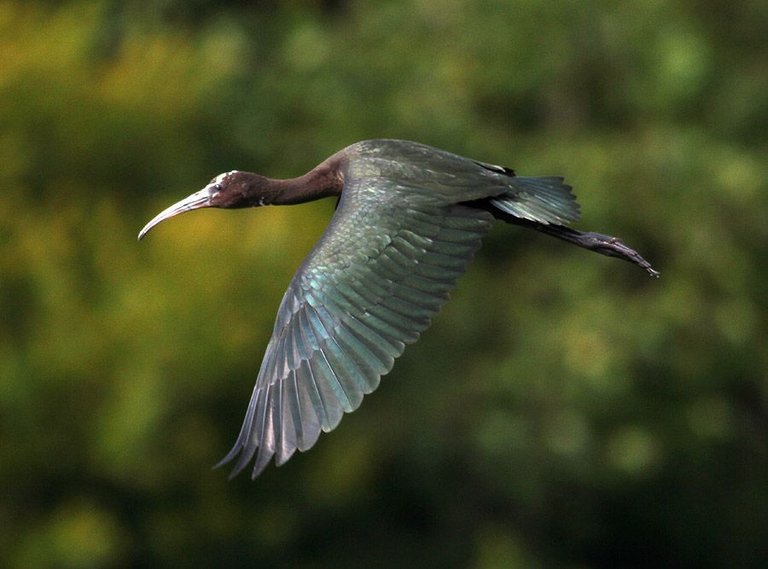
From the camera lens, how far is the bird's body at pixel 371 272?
8.70 metres

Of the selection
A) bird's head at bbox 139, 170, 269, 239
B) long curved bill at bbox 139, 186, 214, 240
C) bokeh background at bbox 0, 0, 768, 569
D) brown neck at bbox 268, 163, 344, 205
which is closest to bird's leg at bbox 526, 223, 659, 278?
brown neck at bbox 268, 163, 344, 205

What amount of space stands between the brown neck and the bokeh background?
32.3ft

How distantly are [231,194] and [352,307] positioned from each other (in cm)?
150

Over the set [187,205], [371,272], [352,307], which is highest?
[187,205]

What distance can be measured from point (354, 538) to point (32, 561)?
3841mm

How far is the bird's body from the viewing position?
8695 millimetres

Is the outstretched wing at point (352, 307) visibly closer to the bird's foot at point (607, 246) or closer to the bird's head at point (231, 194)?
the bird's foot at point (607, 246)

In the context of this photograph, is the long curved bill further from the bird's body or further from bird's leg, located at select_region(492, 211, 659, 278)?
bird's leg, located at select_region(492, 211, 659, 278)

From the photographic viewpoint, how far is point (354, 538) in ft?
73.4

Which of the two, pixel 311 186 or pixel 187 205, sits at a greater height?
pixel 311 186

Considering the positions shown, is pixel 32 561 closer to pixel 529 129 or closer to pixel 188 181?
pixel 188 181

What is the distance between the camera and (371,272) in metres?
9.08

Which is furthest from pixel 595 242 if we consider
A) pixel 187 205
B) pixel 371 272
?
pixel 187 205

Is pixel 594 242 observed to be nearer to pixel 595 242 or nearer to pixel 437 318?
pixel 595 242
